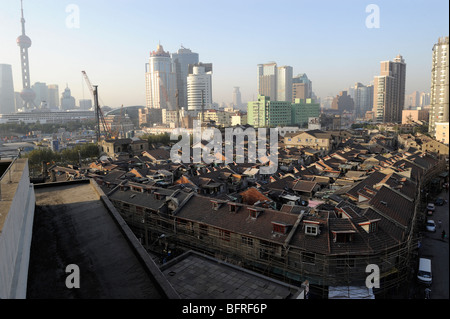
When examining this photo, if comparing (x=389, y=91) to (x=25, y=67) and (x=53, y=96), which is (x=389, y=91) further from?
(x=53, y=96)

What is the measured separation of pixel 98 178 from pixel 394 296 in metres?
14.8

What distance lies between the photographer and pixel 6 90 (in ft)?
387

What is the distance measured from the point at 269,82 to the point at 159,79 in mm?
42095

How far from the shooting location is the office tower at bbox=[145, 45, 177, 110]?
390ft

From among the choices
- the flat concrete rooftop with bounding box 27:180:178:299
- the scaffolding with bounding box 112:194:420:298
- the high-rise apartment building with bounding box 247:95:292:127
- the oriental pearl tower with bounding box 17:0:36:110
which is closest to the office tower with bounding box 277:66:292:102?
the high-rise apartment building with bounding box 247:95:292:127

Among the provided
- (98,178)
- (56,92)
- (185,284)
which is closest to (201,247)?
(185,284)

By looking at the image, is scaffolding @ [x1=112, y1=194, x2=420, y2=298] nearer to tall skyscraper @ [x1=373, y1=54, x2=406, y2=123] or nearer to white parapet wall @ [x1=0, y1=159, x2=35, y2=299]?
white parapet wall @ [x1=0, y1=159, x2=35, y2=299]

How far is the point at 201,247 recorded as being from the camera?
10547mm

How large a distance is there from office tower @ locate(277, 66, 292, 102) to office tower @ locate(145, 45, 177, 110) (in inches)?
1576

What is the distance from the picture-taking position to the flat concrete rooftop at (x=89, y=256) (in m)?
3.88

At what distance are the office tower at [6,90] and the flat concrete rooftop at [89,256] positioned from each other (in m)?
137
